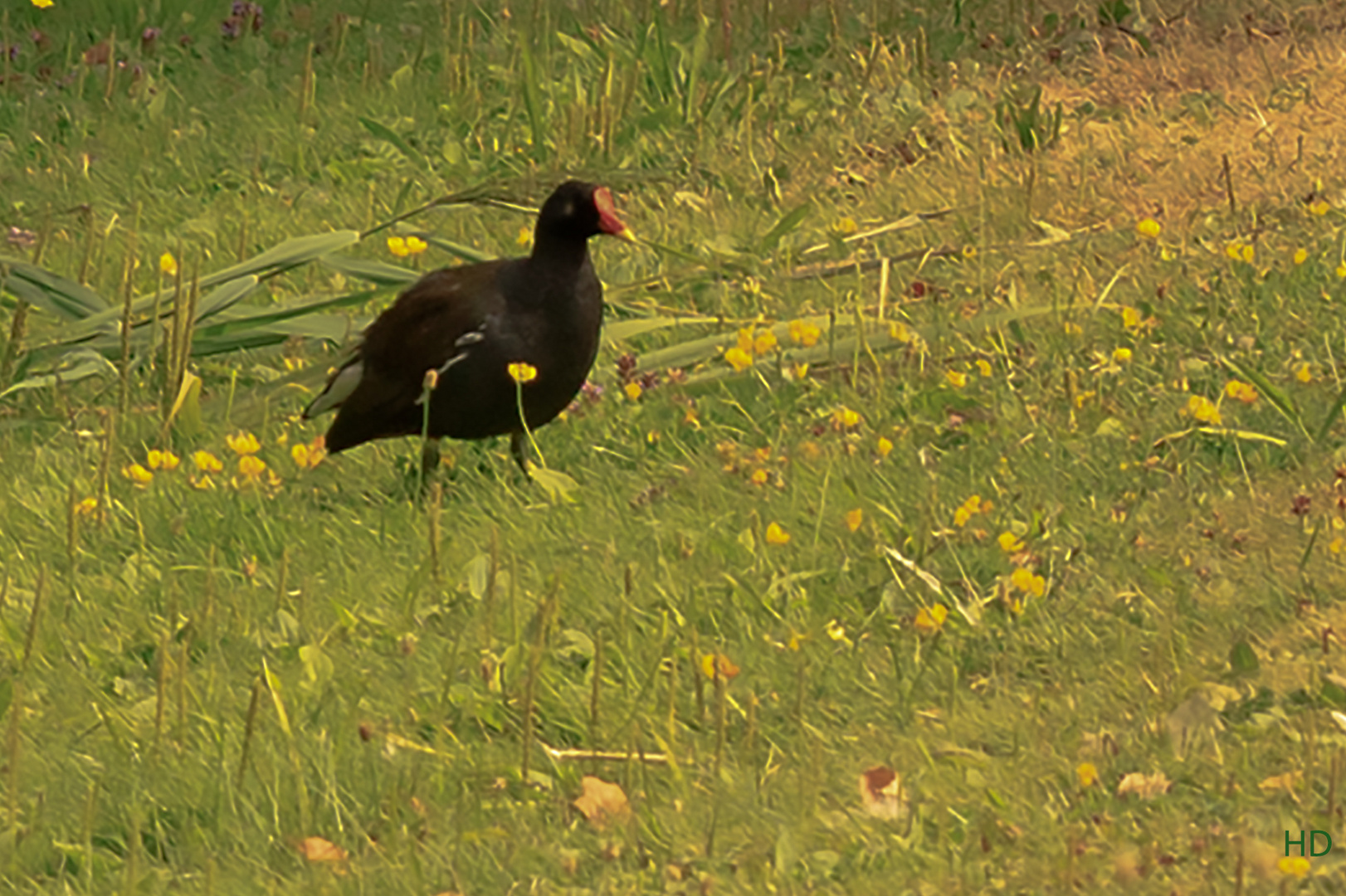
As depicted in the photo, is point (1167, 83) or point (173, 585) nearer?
point (173, 585)

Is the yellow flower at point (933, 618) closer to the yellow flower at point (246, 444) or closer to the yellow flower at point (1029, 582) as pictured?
the yellow flower at point (1029, 582)

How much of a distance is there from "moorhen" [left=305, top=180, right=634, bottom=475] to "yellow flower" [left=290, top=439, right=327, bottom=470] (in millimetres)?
32

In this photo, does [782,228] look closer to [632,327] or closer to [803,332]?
[632,327]

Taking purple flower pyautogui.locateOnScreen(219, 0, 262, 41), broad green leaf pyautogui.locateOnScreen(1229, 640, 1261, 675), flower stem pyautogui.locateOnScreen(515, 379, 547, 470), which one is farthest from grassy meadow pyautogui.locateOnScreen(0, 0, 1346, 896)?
purple flower pyautogui.locateOnScreen(219, 0, 262, 41)

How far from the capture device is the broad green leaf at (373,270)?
535cm

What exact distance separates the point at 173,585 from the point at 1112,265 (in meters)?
3.14

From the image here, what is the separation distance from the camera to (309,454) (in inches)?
189

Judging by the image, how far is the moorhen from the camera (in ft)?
15.3

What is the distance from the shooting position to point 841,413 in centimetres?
487

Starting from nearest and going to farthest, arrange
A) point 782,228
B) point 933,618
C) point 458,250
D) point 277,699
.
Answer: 1. point 277,699
2. point 933,618
3. point 458,250
4. point 782,228

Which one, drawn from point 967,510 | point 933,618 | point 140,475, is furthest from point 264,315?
point 933,618

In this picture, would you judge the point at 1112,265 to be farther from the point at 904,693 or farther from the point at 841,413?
the point at 904,693

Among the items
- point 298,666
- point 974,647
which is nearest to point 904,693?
point 974,647

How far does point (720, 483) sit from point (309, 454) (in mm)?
989
